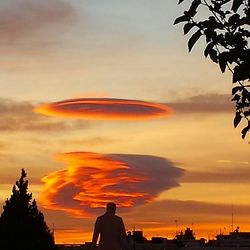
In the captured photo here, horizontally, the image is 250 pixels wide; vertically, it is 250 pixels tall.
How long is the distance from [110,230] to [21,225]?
102 feet

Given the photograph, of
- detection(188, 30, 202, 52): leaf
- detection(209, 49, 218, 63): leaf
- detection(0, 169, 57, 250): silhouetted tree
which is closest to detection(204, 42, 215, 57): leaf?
detection(209, 49, 218, 63): leaf

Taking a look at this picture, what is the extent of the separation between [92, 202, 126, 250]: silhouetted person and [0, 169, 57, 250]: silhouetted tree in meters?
29.9

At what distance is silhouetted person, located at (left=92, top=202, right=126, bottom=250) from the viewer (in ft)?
92.1

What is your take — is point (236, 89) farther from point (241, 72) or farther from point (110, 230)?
point (110, 230)

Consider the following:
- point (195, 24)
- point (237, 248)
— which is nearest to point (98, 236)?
point (195, 24)

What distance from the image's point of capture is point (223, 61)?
9.70m

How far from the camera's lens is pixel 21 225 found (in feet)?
191

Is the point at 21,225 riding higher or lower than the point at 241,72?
higher

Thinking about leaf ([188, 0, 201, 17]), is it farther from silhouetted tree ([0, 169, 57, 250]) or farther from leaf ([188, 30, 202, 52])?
silhouetted tree ([0, 169, 57, 250])

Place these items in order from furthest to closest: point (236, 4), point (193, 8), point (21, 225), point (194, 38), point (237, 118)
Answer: point (21, 225)
point (237, 118)
point (193, 8)
point (194, 38)
point (236, 4)

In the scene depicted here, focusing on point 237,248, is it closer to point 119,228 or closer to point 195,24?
point 119,228

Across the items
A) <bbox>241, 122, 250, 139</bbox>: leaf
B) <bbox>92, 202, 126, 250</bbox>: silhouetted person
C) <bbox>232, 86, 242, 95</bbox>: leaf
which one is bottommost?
<bbox>241, 122, 250, 139</bbox>: leaf

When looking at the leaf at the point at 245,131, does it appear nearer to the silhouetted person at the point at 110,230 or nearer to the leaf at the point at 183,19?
the leaf at the point at 183,19

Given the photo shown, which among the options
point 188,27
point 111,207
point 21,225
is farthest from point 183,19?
point 21,225
